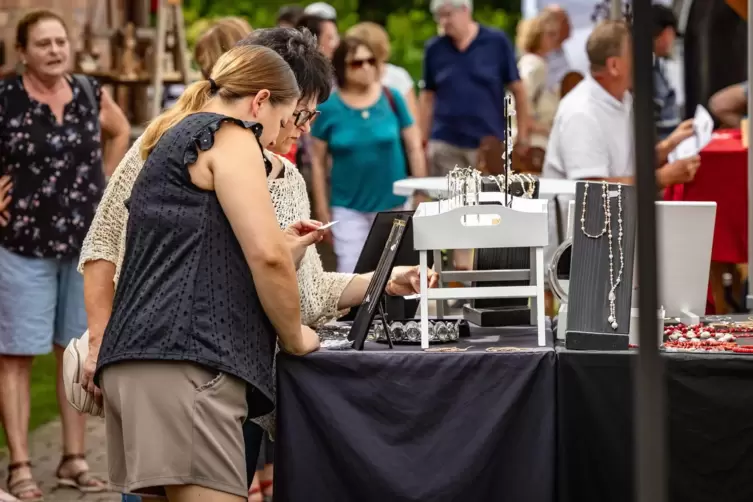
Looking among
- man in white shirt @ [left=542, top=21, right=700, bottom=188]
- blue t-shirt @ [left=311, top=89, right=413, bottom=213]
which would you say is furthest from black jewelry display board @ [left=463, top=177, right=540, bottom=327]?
blue t-shirt @ [left=311, top=89, right=413, bottom=213]

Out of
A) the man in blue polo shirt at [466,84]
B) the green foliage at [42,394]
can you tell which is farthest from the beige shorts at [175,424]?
the man in blue polo shirt at [466,84]

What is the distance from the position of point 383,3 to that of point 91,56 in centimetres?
700

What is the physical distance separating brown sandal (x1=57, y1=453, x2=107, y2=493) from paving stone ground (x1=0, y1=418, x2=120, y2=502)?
0.03 metres

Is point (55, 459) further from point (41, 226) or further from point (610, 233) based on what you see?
point (610, 233)

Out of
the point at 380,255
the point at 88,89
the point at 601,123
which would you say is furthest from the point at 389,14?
the point at 380,255

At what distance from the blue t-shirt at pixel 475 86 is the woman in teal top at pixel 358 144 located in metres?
1.23

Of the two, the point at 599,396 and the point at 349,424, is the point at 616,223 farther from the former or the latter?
the point at 349,424

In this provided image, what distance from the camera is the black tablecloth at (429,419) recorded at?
308cm

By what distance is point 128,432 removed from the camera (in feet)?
9.33

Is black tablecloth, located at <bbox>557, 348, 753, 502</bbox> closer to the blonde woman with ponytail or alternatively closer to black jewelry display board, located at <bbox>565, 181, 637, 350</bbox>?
black jewelry display board, located at <bbox>565, 181, 637, 350</bbox>

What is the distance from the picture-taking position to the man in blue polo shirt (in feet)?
24.9

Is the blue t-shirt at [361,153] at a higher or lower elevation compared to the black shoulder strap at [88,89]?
lower

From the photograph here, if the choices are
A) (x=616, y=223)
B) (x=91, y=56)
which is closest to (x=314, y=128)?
(x=91, y=56)

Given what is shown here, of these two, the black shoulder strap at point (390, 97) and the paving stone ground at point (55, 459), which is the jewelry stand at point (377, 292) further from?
the black shoulder strap at point (390, 97)
